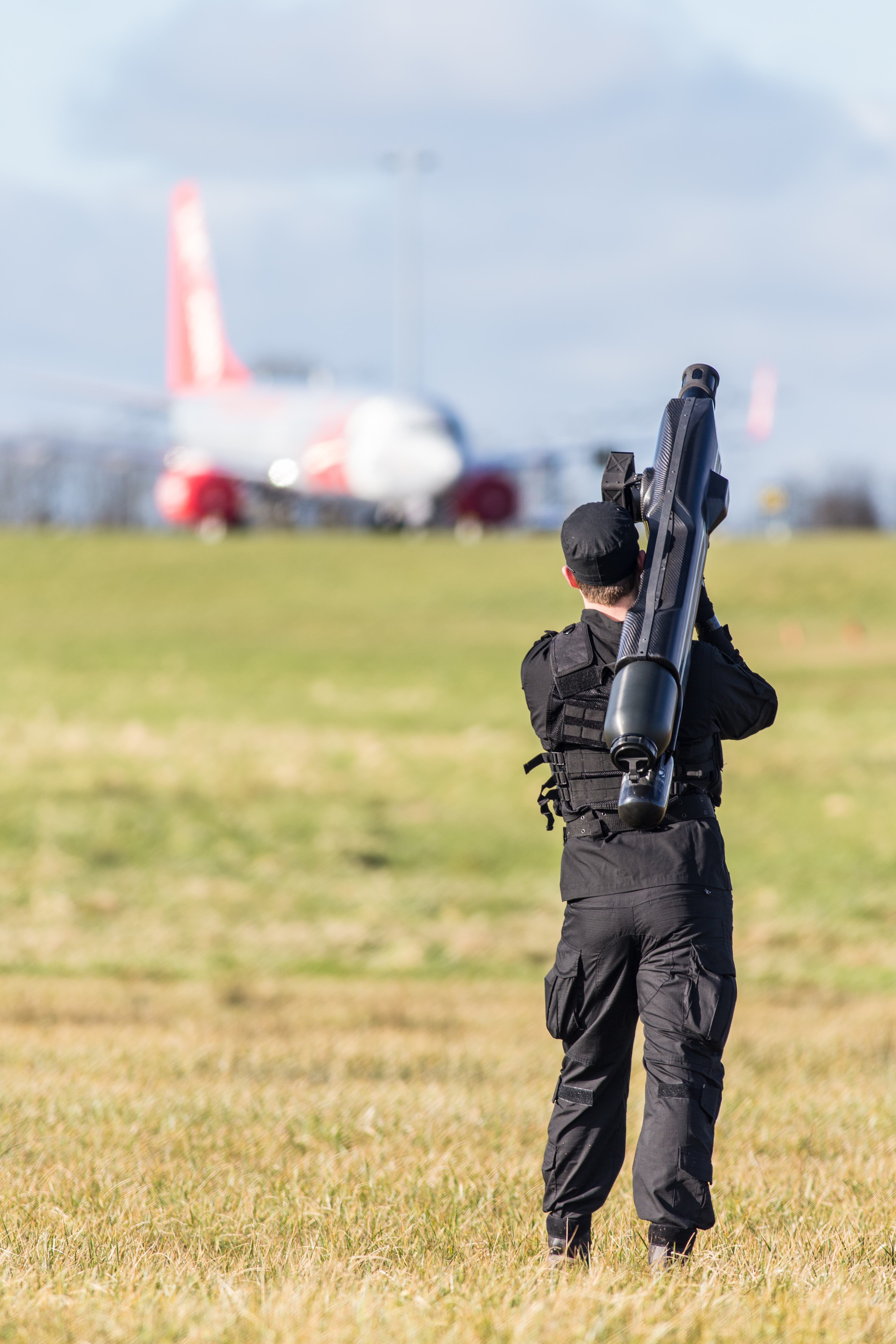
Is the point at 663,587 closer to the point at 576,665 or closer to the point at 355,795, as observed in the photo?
the point at 576,665

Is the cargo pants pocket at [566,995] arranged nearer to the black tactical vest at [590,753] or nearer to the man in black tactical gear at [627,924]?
the man in black tactical gear at [627,924]

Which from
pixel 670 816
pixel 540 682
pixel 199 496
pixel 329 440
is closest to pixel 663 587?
pixel 540 682

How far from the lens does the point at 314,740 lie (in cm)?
2661

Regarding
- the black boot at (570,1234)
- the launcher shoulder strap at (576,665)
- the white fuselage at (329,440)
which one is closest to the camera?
the black boot at (570,1234)

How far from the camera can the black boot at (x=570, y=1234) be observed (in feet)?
14.9

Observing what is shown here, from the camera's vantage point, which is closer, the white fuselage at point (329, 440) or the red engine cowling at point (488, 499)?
Result: the white fuselage at point (329, 440)

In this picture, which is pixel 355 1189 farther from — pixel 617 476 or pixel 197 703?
pixel 197 703

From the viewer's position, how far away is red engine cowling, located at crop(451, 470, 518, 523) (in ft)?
201

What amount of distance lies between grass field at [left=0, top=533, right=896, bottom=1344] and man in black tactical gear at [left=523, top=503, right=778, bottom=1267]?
1.03 feet

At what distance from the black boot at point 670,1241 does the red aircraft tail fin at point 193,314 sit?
197ft

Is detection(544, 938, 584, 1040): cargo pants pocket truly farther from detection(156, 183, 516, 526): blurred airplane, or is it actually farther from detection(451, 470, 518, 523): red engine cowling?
detection(451, 470, 518, 523): red engine cowling

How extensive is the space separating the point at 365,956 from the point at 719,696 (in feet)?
44.9

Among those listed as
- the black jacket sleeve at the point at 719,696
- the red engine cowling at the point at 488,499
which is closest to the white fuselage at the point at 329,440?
the red engine cowling at the point at 488,499

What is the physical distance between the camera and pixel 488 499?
6184cm
